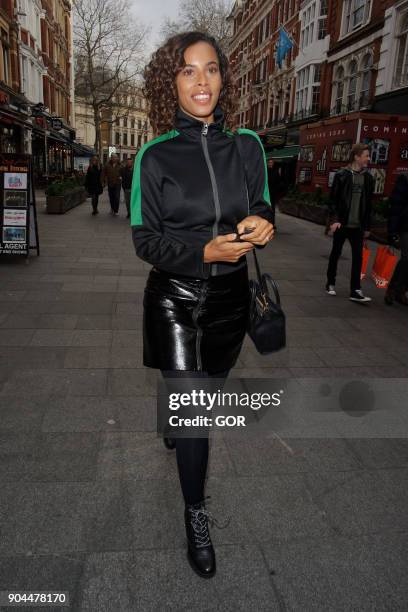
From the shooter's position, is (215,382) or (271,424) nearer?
(215,382)

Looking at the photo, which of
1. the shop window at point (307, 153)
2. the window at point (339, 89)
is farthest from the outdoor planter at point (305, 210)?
the window at point (339, 89)

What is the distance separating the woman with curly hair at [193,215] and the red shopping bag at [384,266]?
5.36m

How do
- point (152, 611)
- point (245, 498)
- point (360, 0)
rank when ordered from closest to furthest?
point (152, 611), point (245, 498), point (360, 0)

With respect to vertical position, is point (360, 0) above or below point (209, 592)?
above

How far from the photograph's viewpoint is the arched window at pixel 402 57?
20281 mm

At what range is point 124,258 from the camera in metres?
9.56

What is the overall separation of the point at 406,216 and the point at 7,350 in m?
4.94

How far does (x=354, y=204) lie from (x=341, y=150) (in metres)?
10.2

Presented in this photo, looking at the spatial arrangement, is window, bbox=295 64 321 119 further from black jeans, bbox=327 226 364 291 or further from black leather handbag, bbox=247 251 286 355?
black leather handbag, bbox=247 251 286 355

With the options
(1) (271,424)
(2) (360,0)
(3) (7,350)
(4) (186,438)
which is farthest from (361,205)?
(2) (360,0)

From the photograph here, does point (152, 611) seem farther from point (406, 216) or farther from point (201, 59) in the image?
point (406, 216)

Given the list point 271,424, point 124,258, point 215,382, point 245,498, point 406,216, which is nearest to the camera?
point 215,382

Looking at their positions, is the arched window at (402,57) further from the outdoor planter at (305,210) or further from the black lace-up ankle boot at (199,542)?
the black lace-up ankle boot at (199,542)

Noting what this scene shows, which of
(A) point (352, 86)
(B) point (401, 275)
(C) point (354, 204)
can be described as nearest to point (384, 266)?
(B) point (401, 275)
